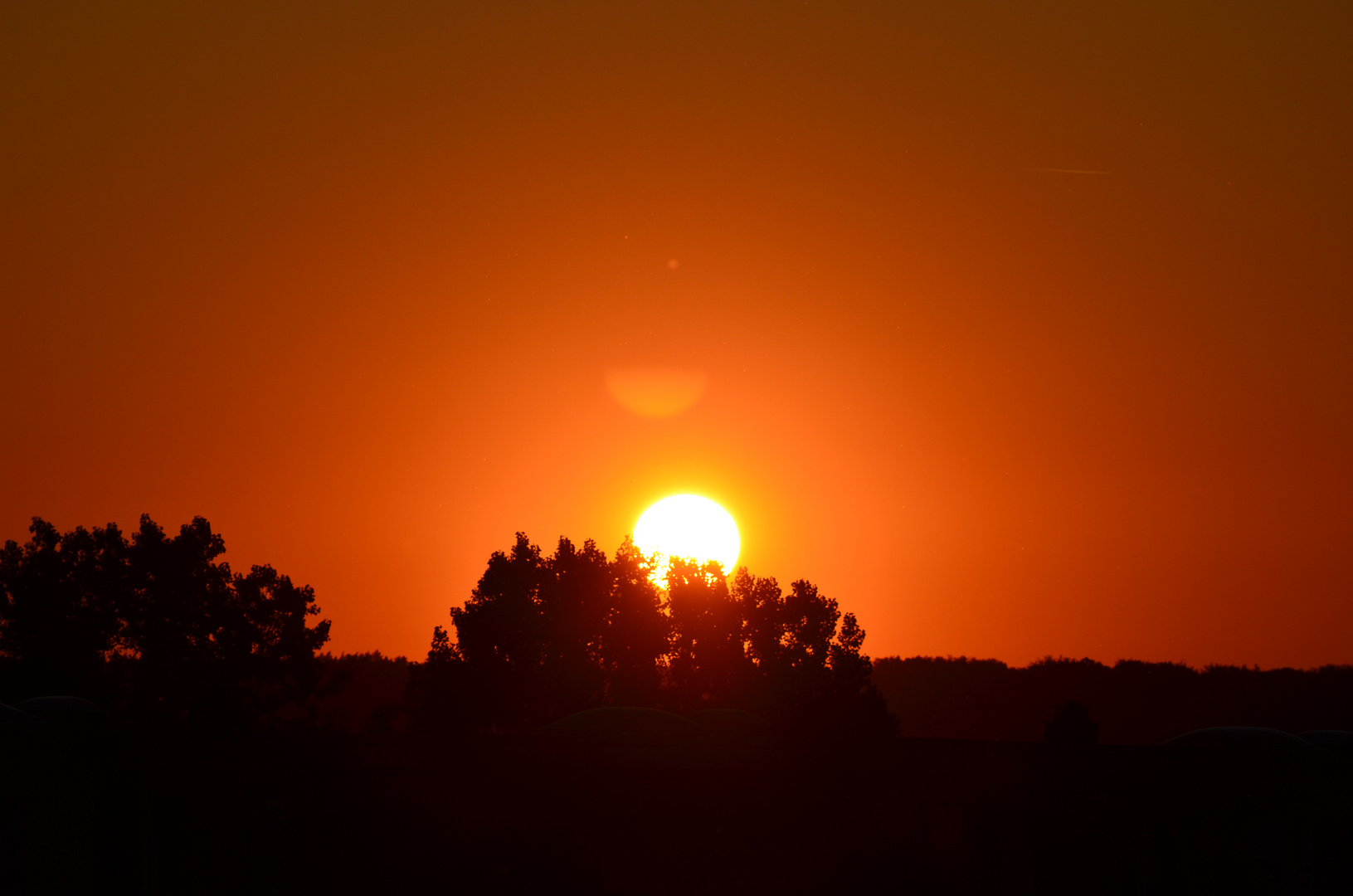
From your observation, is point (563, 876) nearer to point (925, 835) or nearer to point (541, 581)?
point (925, 835)

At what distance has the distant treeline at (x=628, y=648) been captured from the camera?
69.9 m

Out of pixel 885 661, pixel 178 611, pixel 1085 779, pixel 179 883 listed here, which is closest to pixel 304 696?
pixel 178 611

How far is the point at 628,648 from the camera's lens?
73625 millimetres

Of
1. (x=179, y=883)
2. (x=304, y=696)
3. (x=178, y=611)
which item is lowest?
(x=179, y=883)

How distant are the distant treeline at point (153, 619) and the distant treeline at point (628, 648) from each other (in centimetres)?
815

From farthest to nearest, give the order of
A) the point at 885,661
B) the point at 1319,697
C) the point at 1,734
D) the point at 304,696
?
the point at 885,661 → the point at 1319,697 → the point at 304,696 → the point at 1,734

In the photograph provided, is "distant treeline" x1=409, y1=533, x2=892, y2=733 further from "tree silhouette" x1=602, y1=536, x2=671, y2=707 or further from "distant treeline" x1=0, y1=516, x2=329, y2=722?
"distant treeline" x1=0, y1=516, x2=329, y2=722

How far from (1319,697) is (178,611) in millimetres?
106767

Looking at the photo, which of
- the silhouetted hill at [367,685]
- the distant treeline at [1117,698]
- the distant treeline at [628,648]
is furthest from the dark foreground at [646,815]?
the silhouetted hill at [367,685]

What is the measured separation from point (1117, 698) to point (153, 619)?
106 metres

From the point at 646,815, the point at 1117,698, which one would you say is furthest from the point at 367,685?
the point at 646,815

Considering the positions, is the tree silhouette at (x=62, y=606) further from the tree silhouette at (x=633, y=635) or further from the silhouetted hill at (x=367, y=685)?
the silhouetted hill at (x=367, y=685)

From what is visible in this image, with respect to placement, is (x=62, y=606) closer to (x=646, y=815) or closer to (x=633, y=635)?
(x=633, y=635)

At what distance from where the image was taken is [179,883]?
73.4 ft
